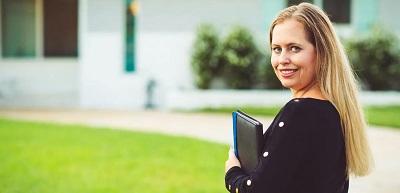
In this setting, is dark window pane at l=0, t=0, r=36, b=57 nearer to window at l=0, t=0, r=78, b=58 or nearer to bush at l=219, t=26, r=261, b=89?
window at l=0, t=0, r=78, b=58

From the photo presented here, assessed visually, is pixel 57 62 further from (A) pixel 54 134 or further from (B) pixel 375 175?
(B) pixel 375 175

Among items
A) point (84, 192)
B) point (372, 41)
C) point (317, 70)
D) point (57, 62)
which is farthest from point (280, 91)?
point (317, 70)

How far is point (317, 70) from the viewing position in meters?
2.09

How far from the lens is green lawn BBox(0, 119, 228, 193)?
6.15 metres

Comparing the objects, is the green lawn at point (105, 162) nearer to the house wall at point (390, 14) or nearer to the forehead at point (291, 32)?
the forehead at point (291, 32)

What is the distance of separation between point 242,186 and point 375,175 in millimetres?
4891

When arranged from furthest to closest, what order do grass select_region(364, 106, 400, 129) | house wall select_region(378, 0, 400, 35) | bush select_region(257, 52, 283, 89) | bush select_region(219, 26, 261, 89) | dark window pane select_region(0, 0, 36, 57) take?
dark window pane select_region(0, 0, 36, 57) < house wall select_region(378, 0, 400, 35) < bush select_region(257, 52, 283, 89) < bush select_region(219, 26, 261, 89) < grass select_region(364, 106, 400, 129)

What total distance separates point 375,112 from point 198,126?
3.57 metres

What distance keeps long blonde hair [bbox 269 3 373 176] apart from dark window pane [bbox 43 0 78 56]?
1416 centimetres

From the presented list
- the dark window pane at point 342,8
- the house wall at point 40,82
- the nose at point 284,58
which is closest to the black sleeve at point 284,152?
the nose at point 284,58

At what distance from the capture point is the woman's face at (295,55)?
208cm

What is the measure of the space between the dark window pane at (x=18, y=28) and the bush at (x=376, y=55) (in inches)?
298

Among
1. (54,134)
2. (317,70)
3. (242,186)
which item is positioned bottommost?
(54,134)

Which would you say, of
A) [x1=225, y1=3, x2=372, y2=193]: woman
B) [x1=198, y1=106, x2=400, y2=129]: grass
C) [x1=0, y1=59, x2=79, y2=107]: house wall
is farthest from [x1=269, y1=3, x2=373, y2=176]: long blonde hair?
[x1=0, y1=59, x2=79, y2=107]: house wall
